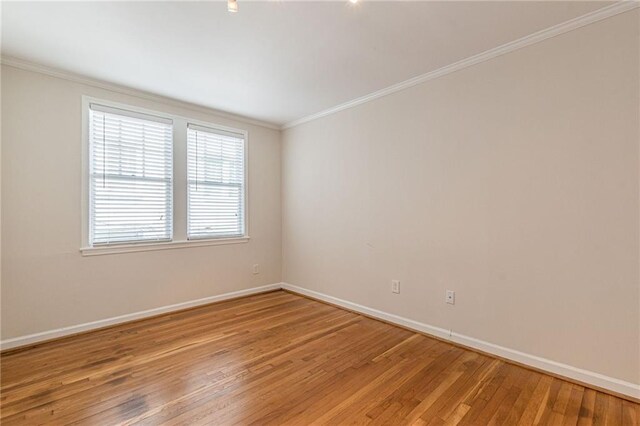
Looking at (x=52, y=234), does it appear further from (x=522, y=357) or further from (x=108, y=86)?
(x=522, y=357)

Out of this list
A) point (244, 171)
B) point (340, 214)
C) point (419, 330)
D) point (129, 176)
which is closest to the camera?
point (419, 330)

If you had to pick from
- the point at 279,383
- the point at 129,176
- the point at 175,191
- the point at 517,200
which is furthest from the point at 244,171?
the point at 517,200

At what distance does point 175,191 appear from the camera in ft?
11.9

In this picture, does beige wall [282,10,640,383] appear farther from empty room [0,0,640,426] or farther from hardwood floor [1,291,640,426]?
hardwood floor [1,291,640,426]

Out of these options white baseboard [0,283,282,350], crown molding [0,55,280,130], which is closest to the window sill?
white baseboard [0,283,282,350]

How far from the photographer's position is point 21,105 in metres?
2.68

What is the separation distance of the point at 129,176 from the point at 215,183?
3.31 ft

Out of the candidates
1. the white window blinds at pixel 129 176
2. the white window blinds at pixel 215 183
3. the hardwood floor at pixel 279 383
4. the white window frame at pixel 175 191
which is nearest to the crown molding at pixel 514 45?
the white window blinds at pixel 215 183

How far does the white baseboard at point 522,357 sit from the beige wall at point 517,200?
0.17 feet

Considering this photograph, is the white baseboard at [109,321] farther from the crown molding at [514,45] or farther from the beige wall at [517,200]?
the crown molding at [514,45]

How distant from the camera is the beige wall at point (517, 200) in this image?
1.99 meters

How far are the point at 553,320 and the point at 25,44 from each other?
4.58m

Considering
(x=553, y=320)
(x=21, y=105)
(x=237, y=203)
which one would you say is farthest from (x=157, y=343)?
(x=553, y=320)

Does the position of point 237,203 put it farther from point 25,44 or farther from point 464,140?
point 464,140
